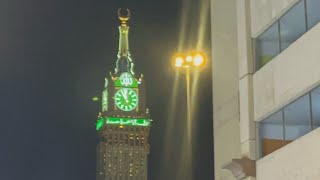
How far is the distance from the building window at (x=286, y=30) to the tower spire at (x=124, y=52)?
141 meters

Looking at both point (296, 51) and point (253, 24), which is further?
point (253, 24)

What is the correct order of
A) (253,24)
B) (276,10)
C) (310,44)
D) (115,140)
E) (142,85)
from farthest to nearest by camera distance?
(115,140)
(142,85)
(253,24)
(276,10)
(310,44)

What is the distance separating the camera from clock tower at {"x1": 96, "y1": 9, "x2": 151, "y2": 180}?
554ft

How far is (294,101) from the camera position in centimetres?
2795

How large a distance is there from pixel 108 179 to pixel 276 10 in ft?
485

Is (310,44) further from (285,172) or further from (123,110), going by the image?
(123,110)

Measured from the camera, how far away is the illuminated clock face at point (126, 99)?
168875 mm

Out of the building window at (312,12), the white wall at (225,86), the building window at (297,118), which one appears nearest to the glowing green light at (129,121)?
the white wall at (225,86)

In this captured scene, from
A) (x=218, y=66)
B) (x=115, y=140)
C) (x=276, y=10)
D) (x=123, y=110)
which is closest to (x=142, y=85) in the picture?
(x=123, y=110)

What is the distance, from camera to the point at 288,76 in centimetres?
2828

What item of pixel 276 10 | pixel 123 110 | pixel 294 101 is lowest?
pixel 294 101

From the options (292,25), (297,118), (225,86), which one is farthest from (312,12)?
(225,86)

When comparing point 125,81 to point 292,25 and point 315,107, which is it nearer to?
point 292,25

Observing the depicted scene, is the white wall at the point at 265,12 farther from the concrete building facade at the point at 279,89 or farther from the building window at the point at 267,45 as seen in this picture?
the building window at the point at 267,45
